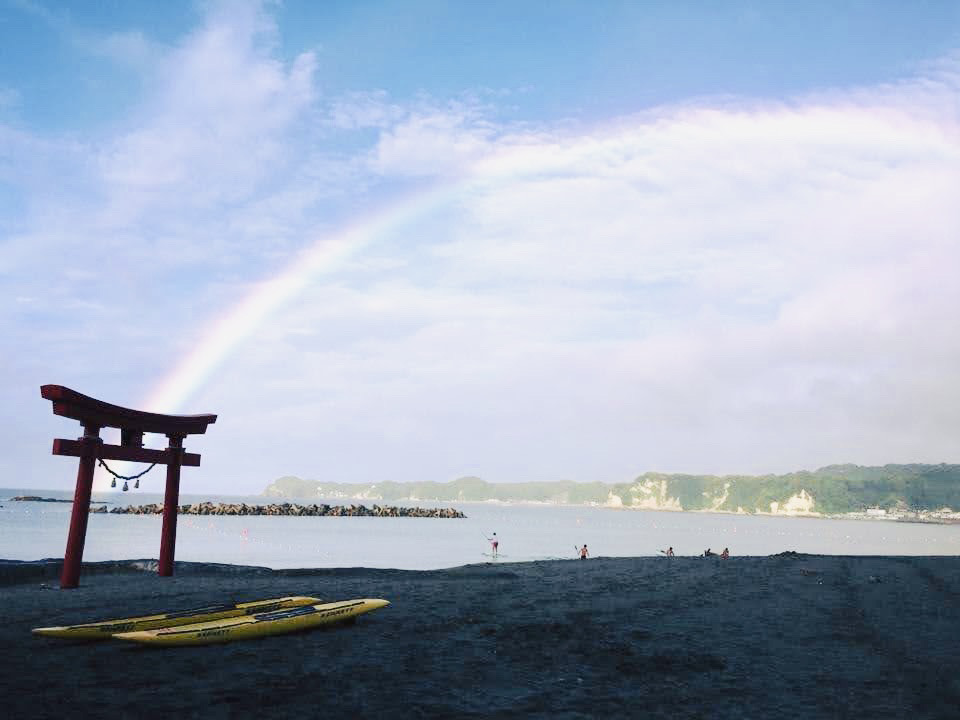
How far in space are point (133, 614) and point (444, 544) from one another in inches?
3056

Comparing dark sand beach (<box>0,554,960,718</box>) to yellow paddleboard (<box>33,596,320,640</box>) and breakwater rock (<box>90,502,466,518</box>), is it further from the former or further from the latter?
breakwater rock (<box>90,502,466,518</box>)

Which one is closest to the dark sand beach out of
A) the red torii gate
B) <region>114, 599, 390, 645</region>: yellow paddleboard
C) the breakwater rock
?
<region>114, 599, 390, 645</region>: yellow paddleboard

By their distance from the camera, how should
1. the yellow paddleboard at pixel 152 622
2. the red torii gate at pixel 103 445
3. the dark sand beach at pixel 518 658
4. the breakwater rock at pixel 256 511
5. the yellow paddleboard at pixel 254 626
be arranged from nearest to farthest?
the dark sand beach at pixel 518 658
the yellow paddleboard at pixel 254 626
the yellow paddleboard at pixel 152 622
the red torii gate at pixel 103 445
the breakwater rock at pixel 256 511

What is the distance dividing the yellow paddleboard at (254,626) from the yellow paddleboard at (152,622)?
1.50ft

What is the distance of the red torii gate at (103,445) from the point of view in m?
24.3

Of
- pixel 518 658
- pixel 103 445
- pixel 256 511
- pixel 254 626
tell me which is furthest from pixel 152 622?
pixel 256 511

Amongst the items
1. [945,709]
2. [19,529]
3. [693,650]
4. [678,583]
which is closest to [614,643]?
[693,650]

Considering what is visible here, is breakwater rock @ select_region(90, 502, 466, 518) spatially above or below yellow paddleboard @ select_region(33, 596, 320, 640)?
above

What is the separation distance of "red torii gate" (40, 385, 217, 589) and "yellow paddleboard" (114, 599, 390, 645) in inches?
443

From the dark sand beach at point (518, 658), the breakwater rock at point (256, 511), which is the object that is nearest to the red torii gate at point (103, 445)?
the dark sand beach at point (518, 658)

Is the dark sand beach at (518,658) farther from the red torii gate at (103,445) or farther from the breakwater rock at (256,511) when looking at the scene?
the breakwater rock at (256,511)

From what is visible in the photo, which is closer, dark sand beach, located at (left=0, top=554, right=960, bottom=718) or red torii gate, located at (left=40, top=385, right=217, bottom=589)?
dark sand beach, located at (left=0, top=554, right=960, bottom=718)

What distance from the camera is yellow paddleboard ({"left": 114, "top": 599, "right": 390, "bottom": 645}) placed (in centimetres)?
1453

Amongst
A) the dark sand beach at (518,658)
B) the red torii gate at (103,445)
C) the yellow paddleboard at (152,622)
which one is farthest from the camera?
the red torii gate at (103,445)
